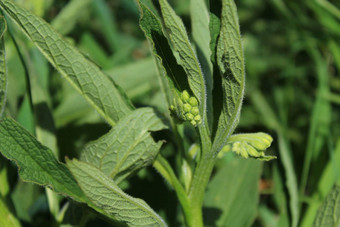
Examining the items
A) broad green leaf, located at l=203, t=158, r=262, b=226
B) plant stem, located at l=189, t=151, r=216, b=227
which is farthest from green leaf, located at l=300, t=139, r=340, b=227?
plant stem, located at l=189, t=151, r=216, b=227

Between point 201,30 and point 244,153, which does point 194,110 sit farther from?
point 201,30

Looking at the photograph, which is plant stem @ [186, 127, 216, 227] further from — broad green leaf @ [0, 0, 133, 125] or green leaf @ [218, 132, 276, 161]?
broad green leaf @ [0, 0, 133, 125]

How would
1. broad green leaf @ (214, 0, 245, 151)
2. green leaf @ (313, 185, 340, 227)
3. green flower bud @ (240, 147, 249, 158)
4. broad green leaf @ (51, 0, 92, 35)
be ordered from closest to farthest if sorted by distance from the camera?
broad green leaf @ (214, 0, 245, 151), green flower bud @ (240, 147, 249, 158), green leaf @ (313, 185, 340, 227), broad green leaf @ (51, 0, 92, 35)

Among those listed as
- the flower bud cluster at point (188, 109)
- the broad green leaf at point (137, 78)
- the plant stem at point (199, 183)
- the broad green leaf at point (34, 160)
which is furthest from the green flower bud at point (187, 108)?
the broad green leaf at point (137, 78)

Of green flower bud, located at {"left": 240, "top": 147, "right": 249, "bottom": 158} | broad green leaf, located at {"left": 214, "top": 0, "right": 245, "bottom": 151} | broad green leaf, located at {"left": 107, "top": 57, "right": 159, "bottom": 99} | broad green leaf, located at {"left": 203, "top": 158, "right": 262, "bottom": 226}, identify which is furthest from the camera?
broad green leaf, located at {"left": 107, "top": 57, "right": 159, "bottom": 99}

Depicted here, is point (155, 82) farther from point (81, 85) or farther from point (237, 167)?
point (81, 85)

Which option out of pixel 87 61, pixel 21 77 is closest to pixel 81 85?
pixel 87 61
